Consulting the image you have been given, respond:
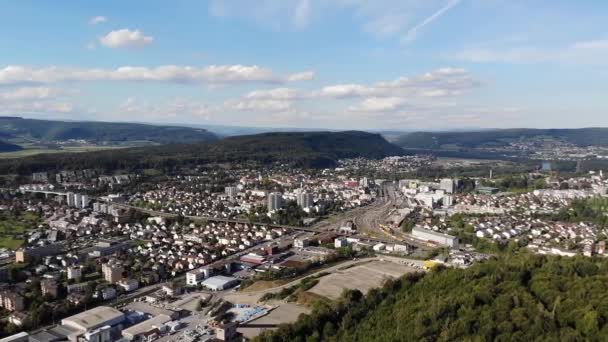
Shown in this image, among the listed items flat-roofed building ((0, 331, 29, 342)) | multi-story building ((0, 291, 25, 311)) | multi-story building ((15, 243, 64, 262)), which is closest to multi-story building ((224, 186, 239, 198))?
multi-story building ((15, 243, 64, 262))

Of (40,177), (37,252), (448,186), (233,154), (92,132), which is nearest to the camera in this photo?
(37,252)

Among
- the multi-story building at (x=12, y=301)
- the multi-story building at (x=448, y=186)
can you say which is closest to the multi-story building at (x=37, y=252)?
the multi-story building at (x=12, y=301)

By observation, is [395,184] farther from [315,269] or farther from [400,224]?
[315,269]

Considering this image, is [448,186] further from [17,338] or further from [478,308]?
[17,338]

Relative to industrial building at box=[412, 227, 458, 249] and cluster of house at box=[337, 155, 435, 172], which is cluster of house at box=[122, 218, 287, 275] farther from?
cluster of house at box=[337, 155, 435, 172]

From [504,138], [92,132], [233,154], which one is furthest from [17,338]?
[92,132]

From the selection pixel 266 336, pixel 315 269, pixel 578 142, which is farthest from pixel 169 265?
pixel 578 142
